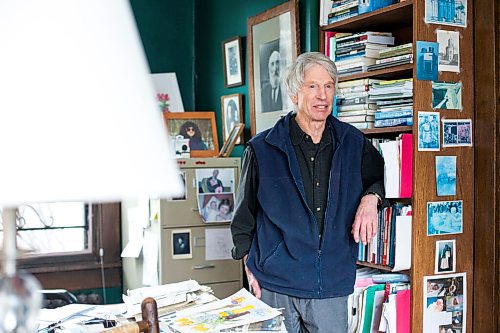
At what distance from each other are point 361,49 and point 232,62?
4.77 feet

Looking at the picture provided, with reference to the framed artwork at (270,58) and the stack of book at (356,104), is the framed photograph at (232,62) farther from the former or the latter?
the stack of book at (356,104)

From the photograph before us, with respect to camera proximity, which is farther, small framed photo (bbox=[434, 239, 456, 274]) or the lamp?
small framed photo (bbox=[434, 239, 456, 274])

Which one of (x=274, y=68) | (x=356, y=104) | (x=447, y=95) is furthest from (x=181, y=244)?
(x=447, y=95)

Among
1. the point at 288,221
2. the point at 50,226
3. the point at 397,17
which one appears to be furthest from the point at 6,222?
the point at 50,226

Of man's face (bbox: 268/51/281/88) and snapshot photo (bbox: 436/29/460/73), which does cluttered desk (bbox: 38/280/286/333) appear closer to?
snapshot photo (bbox: 436/29/460/73)

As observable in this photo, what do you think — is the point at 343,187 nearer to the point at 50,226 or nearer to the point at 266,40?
the point at 266,40

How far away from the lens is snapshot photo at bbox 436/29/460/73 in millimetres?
3000

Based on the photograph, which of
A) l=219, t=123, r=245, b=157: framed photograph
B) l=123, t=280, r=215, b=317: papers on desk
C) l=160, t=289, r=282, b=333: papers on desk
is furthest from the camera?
l=219, t=123, r=245, b=157: framed photograph

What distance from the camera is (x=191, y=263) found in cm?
405

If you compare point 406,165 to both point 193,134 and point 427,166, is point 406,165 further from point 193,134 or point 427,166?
point 193,134

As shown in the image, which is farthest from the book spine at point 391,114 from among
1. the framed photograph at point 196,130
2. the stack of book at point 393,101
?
the framed photograph at point 196,130

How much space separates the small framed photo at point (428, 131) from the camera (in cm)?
296

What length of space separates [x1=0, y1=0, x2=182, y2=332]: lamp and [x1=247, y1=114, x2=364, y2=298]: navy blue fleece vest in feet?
5.50

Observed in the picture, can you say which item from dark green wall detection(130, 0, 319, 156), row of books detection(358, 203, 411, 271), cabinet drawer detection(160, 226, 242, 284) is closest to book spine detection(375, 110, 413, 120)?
row of books detection(358, 203, 411, 271)
